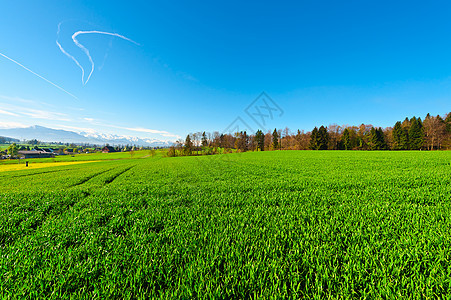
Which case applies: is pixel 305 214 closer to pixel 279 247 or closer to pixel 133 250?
pixel 279 247

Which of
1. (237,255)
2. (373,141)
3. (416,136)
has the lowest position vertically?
(237,255)

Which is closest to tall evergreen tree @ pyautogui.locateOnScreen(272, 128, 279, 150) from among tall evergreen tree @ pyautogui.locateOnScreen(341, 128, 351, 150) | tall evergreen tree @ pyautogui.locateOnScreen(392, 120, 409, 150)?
tall evergreen tree @ pyautogui.locateOnScreen(341, 128, 351, 150)

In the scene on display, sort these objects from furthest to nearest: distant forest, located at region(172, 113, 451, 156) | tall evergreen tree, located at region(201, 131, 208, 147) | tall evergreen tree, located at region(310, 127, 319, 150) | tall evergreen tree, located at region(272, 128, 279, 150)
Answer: tall evergreen tree, located at region(201, 131, 208, 147), tall evergreen tree, located at region(272, 128, 279, 150), tall evergreen tree, located at region(310, 127, 319, 150), distant forest, located at region(172, 113, 451, 156)

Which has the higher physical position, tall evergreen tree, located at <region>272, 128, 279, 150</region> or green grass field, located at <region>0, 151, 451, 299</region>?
tall evergreen tree, located at <region>272, 128, 279, 150</region>

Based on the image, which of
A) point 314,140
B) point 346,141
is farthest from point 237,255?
point 346,141

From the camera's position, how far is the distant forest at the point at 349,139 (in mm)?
54219

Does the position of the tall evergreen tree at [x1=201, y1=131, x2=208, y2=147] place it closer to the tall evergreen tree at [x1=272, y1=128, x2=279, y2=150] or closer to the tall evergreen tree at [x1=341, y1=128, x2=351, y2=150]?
the tall evergreen tree at [x1=272, y1=128, x2=279, y2=150]

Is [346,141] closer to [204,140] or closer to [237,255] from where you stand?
[204,140]

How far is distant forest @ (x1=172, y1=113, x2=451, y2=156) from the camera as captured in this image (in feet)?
178

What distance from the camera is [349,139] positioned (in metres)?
67.3

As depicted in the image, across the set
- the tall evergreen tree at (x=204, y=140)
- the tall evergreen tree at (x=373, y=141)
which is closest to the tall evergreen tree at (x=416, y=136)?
the tall evergreen tree at (x=373, y=141)

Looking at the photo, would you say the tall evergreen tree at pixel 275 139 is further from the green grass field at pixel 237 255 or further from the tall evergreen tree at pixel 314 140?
the green grass field at pixel 237 255

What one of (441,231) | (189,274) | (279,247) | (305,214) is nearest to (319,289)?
(279,247)

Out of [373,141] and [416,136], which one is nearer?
[416,136]
